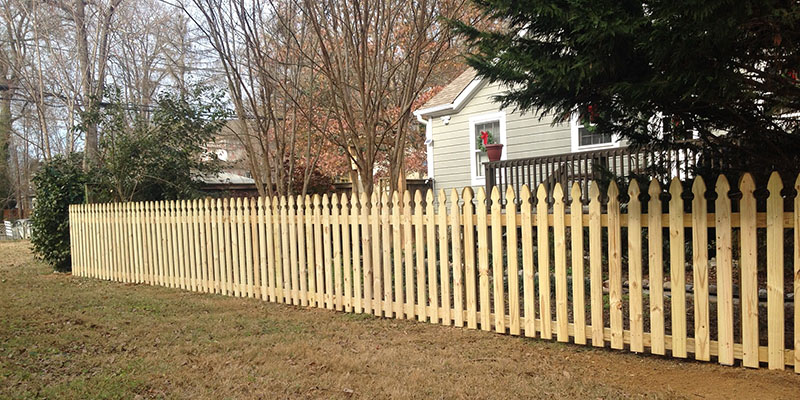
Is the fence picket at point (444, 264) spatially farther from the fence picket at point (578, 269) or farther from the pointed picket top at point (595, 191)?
the pointed picket top at point (595, 191)

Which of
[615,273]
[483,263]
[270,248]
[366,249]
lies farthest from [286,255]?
[615,273]

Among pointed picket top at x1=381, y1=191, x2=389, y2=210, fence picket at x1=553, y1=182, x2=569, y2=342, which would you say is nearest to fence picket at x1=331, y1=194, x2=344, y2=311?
pointed picket top at x1=381, y1=191, x2=389, y2=210

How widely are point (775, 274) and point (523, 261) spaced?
1.81 meters

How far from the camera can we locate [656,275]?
4203 millimetres

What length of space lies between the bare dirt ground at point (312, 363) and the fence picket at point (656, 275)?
0.19m

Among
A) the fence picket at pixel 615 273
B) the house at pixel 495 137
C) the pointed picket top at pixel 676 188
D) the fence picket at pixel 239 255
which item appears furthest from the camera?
the house at pixel 495 137

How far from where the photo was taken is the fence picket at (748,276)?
3711 mm

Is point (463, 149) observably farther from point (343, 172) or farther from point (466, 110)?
point (343, 172)

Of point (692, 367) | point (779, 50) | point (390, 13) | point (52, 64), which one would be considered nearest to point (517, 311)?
point (692, 367)

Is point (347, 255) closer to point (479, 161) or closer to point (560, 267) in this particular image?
point (560, 267)

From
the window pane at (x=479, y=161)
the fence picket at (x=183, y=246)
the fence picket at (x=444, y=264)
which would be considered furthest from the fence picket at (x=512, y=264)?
the window pane at (x=479, y=161)

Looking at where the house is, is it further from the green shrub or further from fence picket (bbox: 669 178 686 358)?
the green shrub

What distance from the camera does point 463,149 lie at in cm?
1479

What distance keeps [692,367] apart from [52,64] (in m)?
22.5
